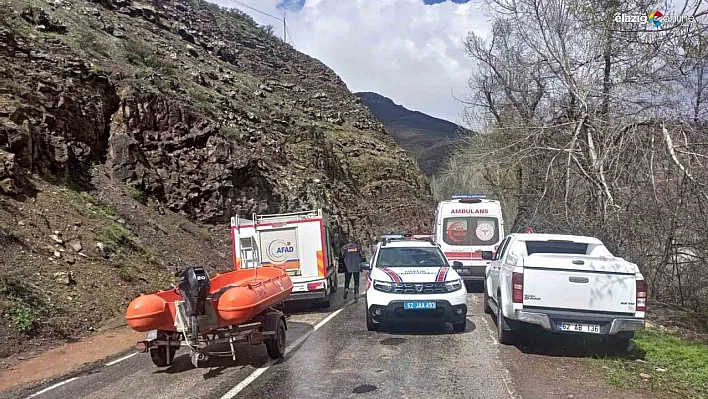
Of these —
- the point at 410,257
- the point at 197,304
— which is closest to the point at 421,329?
the point at 410,257

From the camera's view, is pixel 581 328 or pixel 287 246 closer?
pixel 581 328

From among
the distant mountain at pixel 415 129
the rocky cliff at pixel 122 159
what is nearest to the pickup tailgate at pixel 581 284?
the rocky cliff at pixel 122 159

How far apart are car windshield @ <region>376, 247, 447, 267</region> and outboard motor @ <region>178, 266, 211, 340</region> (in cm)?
462

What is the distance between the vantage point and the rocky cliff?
45.6 ft

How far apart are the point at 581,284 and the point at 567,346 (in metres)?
1.62

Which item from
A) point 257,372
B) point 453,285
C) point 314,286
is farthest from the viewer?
point 314,286

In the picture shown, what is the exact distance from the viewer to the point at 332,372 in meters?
7.76

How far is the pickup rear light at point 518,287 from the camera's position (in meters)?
8.66

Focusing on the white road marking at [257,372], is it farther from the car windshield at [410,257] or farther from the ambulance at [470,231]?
the ambulance at [470,231]

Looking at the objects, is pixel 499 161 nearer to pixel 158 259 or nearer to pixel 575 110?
pixel 575 110

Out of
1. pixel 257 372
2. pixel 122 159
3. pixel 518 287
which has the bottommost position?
pixel 257 372

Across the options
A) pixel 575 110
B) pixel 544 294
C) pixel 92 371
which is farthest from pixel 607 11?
pixel 92 371

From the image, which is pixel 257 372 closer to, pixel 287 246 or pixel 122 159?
pixel 287 246

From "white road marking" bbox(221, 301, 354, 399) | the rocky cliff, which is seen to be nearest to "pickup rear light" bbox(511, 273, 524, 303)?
"white road marking" bbox(221, 301, 354, 399)
